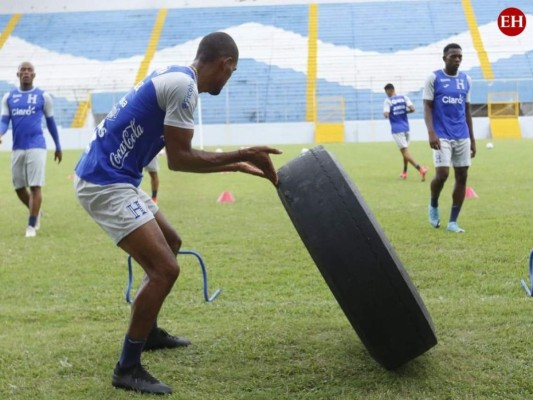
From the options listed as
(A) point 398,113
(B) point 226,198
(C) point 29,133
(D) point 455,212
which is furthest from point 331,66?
(D) point 455,212

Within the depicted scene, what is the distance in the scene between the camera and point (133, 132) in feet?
13.6

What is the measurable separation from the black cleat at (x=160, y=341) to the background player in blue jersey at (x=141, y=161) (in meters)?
0.55

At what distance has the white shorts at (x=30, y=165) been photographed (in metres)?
9.62

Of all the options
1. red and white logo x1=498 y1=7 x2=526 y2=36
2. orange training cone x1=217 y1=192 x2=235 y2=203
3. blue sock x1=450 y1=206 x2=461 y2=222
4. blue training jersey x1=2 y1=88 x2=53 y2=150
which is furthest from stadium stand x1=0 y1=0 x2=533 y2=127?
blue sock x1=450 y1=206 x2=461 y2=222

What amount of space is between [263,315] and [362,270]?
1758mm

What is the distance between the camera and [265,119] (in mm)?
36938

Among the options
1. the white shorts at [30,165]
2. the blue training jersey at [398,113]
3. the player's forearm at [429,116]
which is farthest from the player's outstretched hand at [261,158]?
the blue training jersey at [398,113]

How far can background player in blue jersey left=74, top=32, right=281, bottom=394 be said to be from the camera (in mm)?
4016

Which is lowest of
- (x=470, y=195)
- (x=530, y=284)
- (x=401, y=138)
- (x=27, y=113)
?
(x=470, y=195)

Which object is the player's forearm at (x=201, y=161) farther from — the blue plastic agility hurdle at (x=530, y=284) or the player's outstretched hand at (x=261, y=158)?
the blue plastic agility hurdle at (x=530, y=284)

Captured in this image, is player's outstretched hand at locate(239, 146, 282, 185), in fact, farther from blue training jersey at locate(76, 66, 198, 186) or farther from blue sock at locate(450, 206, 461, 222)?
blue sock at locate(450, 206, 461, 222)

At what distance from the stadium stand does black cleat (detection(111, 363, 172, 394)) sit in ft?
109

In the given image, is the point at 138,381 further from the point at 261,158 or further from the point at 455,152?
the point at 455,152

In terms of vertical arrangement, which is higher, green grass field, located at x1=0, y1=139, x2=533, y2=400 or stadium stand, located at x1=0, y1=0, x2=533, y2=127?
stadium stand, located at x1=0, y1=0, x2=533, y2=127
